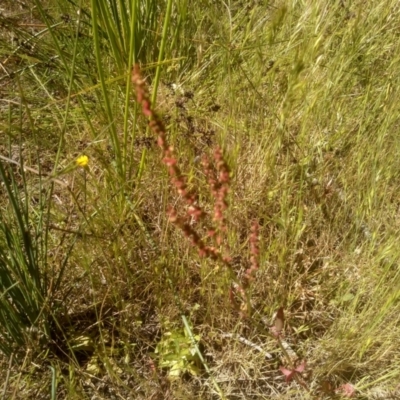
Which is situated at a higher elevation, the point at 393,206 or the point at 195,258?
the point at 393,206

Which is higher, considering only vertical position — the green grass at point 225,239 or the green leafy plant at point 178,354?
the green grass at point 225,239

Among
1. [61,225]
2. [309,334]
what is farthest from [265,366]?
[61,225]

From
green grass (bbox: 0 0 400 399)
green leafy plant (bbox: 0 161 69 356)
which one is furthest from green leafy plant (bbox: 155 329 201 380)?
green leafy plant (bbox: 0 161 69 356)

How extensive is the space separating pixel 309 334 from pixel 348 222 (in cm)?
30

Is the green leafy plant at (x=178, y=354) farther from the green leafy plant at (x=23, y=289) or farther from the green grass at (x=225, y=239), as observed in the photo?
the green leafy plant at (x=23, y=289)

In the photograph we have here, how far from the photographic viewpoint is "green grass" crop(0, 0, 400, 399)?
98 cm

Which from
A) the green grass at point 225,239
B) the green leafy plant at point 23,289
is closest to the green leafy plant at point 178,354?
the green grass at point 225,239

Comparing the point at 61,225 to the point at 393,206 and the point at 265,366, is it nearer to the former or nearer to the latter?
the point at 265,366

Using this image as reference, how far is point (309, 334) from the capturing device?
1083 mm

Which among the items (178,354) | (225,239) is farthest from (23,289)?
(225,239)

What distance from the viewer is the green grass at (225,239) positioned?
38.6 inches

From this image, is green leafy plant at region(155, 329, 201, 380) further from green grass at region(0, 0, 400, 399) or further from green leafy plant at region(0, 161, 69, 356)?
green leafy plant at region(0, 161, 69, 356)

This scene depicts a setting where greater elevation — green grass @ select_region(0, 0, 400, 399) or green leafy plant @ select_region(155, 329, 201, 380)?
green grass @ select_region(0, 0, 400, 399)

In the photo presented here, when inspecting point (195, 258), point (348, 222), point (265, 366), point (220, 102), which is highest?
point (220, 102)
